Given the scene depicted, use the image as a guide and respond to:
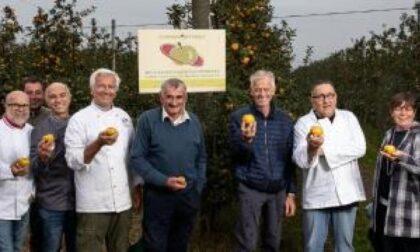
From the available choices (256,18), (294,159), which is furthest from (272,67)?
(294,159)

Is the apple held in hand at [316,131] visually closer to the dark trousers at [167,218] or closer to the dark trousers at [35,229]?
the dark trousers at [167,218]

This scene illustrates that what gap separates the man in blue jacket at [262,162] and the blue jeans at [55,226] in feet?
4.07

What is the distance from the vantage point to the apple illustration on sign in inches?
262

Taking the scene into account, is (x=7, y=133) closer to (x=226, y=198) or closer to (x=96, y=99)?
(x=96, y=99)

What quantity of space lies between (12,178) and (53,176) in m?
0.28

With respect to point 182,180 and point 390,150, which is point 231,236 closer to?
point 182,180

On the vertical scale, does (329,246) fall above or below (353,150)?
below

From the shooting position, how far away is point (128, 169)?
210 inches

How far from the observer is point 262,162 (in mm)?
5578

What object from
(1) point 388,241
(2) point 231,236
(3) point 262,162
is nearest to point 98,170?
(3) point 262,162

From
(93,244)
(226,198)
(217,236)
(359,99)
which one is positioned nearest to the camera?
(93,244)

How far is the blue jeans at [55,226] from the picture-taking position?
210 inches

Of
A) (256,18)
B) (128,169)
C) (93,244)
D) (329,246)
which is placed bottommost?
(329,246)

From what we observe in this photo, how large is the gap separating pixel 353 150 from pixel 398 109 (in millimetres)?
438
